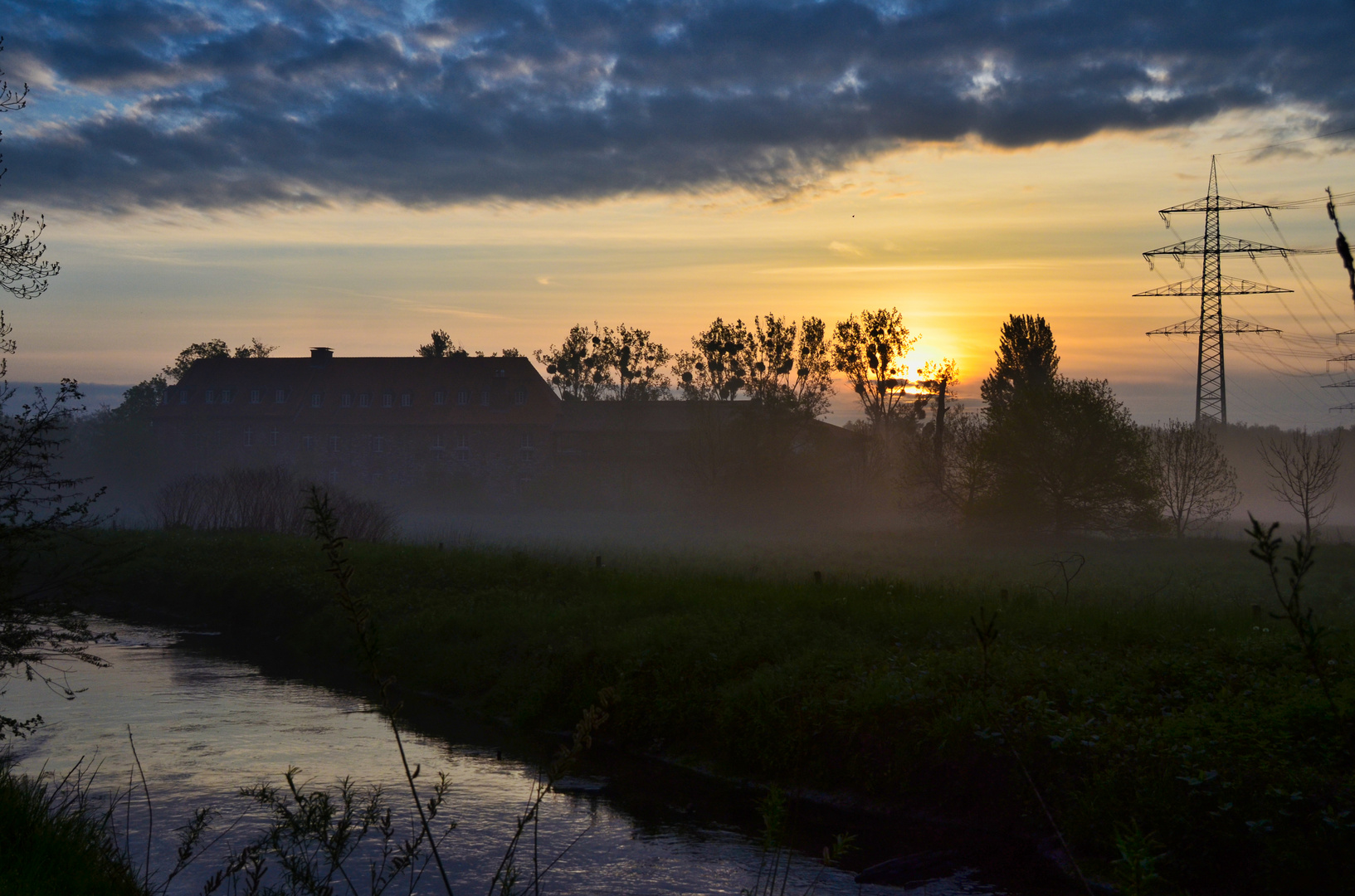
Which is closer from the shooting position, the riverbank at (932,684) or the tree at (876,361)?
the riverbank at (932,684)

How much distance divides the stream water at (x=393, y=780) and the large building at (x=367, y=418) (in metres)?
55.9

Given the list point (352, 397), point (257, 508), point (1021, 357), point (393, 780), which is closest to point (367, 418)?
point (352, 397)

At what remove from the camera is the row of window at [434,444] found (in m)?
75.0

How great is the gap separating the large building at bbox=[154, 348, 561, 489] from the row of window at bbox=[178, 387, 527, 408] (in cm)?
9

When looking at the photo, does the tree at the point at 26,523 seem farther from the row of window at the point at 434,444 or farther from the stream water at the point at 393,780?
the row of window at the point at 434,444

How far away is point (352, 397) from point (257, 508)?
40348 mm

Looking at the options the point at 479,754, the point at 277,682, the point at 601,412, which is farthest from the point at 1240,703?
the point at 601,412

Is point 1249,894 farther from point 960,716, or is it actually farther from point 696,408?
point 696,408

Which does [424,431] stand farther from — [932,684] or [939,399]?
[932,684]

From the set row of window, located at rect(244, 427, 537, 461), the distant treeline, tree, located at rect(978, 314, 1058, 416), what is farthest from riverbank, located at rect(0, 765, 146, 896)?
row of window, located at rect(244, 427, 537, 461)

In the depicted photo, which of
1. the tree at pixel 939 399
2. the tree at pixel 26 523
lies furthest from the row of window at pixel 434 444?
the tree at pixel 26 523

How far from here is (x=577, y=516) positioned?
66.4 m

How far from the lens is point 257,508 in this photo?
41.1 metres

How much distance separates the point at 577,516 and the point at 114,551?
34.7m
